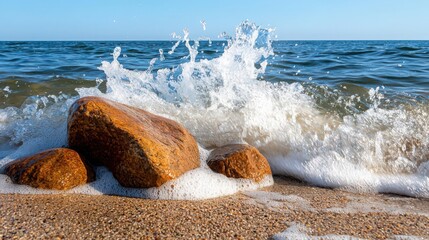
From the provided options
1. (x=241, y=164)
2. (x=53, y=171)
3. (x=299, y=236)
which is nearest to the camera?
(x=299, y=236)

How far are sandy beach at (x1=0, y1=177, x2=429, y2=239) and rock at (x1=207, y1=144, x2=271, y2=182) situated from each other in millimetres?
192

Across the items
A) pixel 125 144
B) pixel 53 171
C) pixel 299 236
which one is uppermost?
pixel 125 144

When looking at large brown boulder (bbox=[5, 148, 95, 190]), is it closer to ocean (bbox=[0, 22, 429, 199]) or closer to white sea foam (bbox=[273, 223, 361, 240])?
ocean (bbox=[0, 22, 429, 199])

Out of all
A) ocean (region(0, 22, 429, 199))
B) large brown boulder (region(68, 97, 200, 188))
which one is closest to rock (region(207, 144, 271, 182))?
ocean (region(0, 22, 429, 199))

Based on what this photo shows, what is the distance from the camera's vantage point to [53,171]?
99.7 inches

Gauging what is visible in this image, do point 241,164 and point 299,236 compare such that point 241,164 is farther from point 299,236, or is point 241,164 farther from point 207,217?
point 299,236

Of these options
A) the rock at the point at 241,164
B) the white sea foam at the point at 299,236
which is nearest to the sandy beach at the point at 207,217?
the white sea foam at the point at 299,236

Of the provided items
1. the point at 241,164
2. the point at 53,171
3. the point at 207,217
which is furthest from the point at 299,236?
the point at 53,171

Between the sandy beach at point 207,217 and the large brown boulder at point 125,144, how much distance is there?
7.8 inches

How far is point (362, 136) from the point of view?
353 cm

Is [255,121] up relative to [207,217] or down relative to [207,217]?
up

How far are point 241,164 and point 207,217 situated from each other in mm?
749

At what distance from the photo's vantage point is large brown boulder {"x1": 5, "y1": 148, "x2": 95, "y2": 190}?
2516 mm

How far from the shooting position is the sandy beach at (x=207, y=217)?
1967mm
